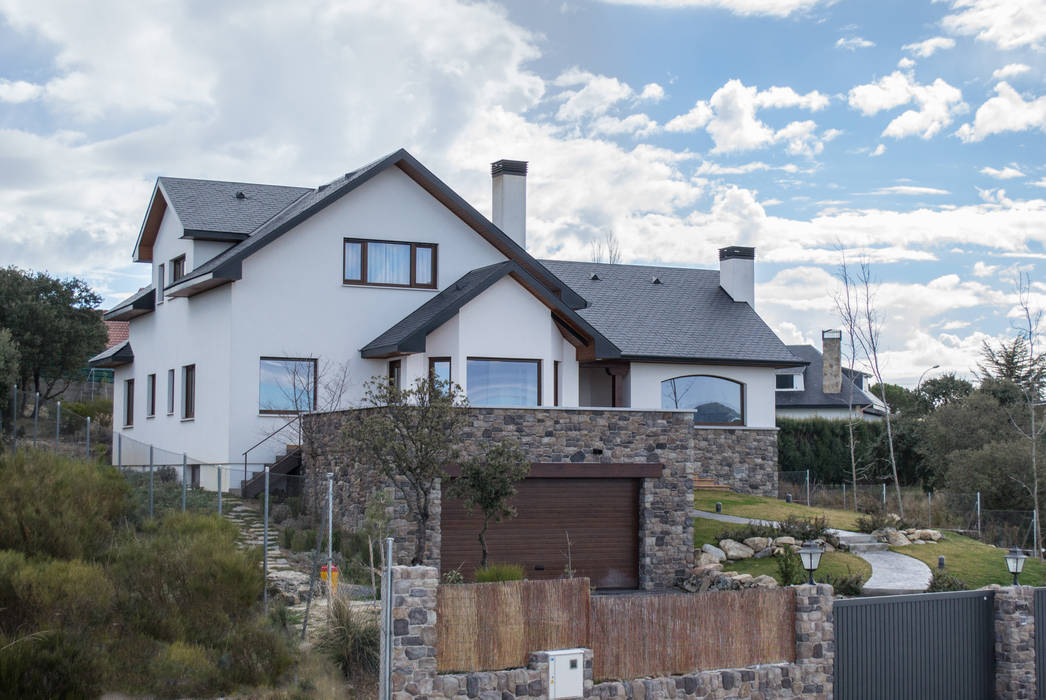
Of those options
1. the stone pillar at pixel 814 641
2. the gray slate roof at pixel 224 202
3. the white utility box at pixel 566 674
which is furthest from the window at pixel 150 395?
the stone pillar at pixel 814 641

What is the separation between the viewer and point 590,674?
12.9m

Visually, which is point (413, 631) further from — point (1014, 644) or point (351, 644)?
point (1014, 644)

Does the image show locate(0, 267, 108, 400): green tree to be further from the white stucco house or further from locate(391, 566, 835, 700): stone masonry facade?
locate(391, 566, 835, 700): stone masonry facade

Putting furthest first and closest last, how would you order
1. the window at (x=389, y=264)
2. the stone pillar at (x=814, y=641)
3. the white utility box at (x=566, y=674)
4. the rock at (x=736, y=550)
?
1. the window at (x=389, y=264)
2. the rock at (x=736, y=550)
3. the stone pillar at (x=814, y=641)
4. the white utility box at (x=566, y=674)

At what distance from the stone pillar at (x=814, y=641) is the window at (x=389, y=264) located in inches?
529

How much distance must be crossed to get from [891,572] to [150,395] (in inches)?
789

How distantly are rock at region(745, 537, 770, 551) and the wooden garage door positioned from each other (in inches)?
98.7

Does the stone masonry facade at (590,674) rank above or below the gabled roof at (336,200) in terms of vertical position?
below

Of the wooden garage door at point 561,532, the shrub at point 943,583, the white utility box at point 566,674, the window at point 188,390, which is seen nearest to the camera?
the white utility box at point 566,674

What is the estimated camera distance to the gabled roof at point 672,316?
3088 cm

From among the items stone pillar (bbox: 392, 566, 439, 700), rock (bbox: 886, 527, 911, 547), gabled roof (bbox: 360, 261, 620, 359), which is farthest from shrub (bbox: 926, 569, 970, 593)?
stone pillar (bbox: 392, 566, 439, 700)

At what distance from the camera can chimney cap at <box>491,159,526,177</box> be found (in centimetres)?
2884

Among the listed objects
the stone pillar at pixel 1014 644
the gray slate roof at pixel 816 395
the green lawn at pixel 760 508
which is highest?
the gray slate roof at pixel 816 395

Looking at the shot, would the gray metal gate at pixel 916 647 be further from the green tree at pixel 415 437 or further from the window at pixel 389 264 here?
the window at pixel 389 264
